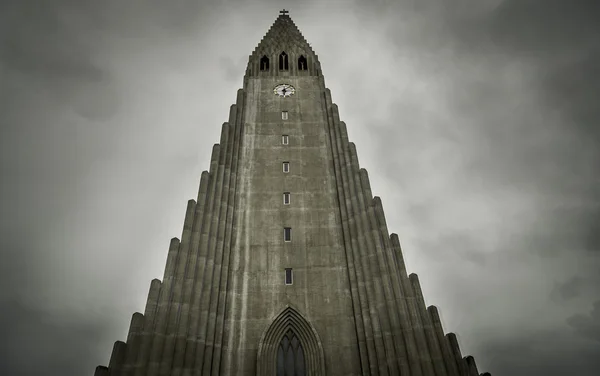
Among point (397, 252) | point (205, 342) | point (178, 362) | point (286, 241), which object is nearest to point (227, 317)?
point (205, 342)

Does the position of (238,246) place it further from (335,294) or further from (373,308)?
(373,308)

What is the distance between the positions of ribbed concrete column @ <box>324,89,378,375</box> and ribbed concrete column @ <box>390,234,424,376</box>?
1.91m

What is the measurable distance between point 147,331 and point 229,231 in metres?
8.07

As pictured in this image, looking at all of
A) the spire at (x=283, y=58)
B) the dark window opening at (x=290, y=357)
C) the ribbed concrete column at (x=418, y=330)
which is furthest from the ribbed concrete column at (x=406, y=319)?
A: the spire at (x=283, y=58)

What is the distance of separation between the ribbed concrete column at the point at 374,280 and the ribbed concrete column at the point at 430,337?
1842 mm

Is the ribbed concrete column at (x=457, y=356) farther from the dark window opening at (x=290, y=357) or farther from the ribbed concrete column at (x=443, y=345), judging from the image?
the dark window opening at (x=290, y=357)

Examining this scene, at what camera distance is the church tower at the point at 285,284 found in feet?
61.6

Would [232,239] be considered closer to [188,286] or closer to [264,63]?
[188,286]

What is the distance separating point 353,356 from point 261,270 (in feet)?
24.8

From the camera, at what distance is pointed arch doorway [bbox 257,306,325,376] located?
1980 cm

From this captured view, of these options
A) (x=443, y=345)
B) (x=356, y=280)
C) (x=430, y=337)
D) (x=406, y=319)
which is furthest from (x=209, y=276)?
(x=443, y=345)

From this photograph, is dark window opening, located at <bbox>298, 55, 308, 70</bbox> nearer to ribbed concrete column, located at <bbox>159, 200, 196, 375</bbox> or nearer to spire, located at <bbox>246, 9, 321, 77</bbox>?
spire, located at <bbox>246, 9, 321, 77</bbox>

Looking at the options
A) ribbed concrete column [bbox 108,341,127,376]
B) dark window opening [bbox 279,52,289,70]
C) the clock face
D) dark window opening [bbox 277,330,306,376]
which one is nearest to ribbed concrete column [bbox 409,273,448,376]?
dark window opening [bbox 277,330,306,376]

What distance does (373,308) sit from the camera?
2081cm
